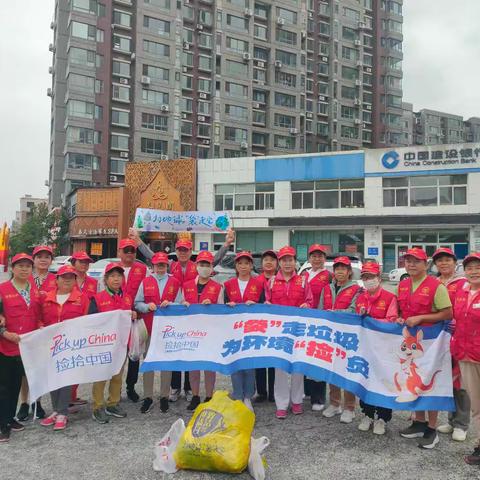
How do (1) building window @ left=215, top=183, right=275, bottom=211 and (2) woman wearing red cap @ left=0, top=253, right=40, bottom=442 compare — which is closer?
(2) woman wearing red cap @ left=0, top=253, right=40, bottom=442

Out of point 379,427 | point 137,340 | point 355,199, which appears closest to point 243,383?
point 137,340

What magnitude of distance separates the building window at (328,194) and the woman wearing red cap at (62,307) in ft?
92.7

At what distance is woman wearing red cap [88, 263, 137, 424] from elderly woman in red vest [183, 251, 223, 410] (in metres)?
0.73

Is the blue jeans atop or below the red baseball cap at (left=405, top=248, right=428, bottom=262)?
below

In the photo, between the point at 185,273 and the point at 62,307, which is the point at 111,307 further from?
the point at 185,273

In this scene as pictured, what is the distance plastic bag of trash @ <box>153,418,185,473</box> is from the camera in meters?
3.92

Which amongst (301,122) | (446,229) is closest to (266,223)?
(446,229)

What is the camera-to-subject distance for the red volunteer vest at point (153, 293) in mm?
5688

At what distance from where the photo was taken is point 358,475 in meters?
3.94

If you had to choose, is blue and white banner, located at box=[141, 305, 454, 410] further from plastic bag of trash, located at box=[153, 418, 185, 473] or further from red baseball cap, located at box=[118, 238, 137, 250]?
plastic bag of trash, located at box=[153, 418, 185, 473]

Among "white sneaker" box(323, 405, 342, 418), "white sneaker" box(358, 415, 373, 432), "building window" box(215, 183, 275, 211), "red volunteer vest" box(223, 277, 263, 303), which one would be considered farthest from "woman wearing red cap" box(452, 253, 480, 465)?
"building window" box(215, 183, 275, 211)

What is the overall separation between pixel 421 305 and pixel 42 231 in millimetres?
40400

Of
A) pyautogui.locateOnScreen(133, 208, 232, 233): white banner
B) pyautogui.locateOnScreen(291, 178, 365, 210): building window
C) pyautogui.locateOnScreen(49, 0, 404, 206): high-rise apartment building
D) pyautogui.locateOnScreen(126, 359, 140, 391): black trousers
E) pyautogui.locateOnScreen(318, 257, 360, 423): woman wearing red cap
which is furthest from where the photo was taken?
pyautogui.locateOnScreen(49, 0, 404, 206): high-rise apartment building

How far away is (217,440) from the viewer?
3764 millimetres
